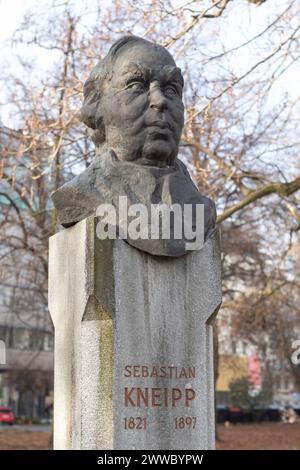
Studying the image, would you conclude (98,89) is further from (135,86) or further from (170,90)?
(170,90)

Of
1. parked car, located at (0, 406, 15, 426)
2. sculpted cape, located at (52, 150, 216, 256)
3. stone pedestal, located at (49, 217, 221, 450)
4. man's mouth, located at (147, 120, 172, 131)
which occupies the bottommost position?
parked car, located at (0, 406, 15, 426)

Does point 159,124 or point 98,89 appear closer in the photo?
point 159,124

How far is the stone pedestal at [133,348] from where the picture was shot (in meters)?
5.63

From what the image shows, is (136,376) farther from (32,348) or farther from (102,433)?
(32,348)

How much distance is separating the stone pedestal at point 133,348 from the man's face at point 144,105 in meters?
0.92

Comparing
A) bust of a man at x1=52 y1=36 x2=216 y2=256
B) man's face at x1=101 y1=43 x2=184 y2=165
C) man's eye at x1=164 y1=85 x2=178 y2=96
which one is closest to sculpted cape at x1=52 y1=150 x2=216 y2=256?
bust of a man at x1=52 y1=36 x2=216 y2=256

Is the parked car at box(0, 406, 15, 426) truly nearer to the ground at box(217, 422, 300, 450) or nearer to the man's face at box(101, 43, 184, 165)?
the ground at box(217, 422, 300, 450)

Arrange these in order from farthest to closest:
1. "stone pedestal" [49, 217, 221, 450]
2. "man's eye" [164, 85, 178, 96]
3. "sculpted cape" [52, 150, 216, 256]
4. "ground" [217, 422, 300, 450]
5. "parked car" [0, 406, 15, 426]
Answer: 1. "parked car" [0, 406, 15, 426]
2. "ground" [217, 422, 300, 450]
3. "man's eye" [164, 85, 178, 96]
4. "sculpted cape" [52, 150, 216, 256]
5. "stone pedestal" [49, 217, 221, 450]

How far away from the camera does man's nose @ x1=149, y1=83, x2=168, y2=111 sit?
20.6 ft

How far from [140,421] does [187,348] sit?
2.33 feet

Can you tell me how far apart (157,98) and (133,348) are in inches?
82.8

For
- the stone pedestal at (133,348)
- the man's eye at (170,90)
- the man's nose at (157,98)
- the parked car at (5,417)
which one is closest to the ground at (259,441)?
the parked car at (5,417)

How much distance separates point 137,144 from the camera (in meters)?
6.43

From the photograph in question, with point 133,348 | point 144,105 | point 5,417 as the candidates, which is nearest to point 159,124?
point 144,105
